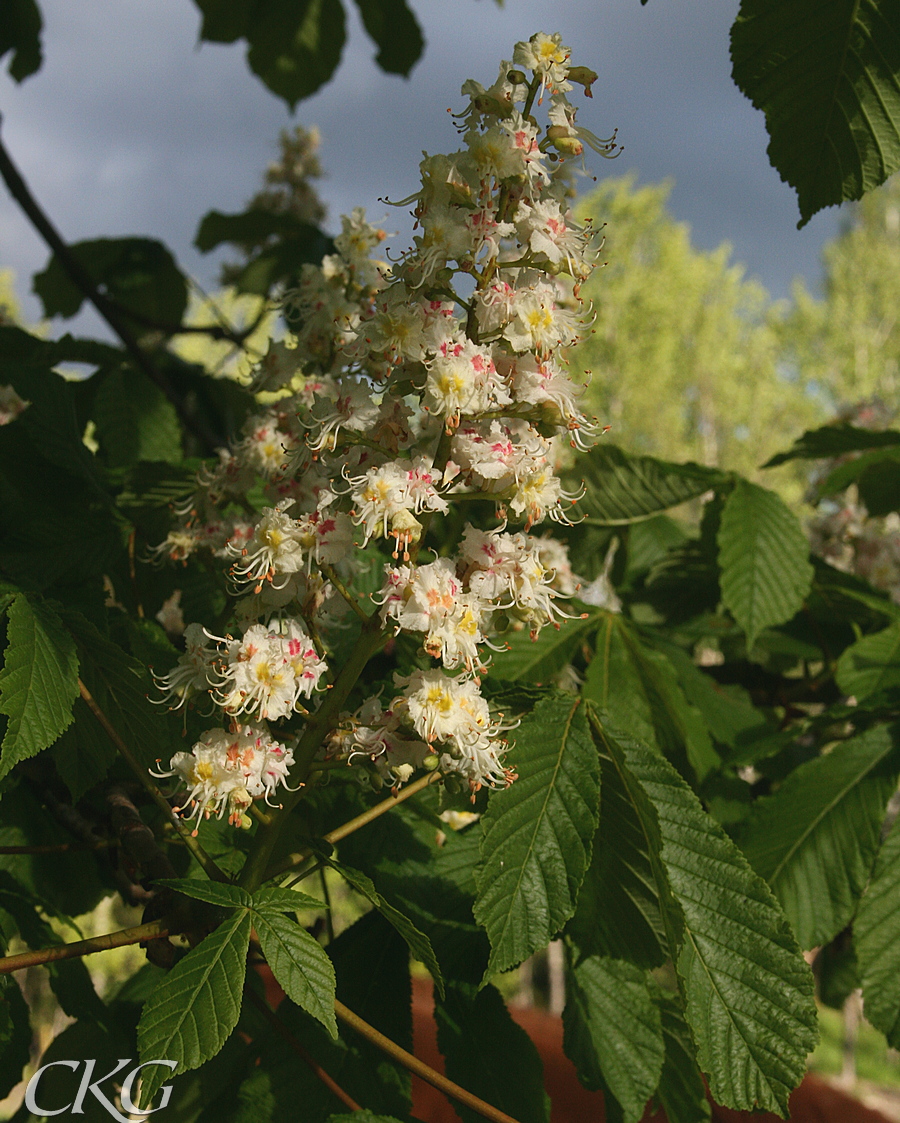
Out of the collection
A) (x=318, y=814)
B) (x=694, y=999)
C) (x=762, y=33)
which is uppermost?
(x=762, y=33)

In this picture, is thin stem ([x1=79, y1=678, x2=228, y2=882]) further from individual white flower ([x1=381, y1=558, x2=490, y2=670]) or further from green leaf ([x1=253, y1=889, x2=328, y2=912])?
individual white flower ([x1=381, y1=558, x2=490, y2=670])

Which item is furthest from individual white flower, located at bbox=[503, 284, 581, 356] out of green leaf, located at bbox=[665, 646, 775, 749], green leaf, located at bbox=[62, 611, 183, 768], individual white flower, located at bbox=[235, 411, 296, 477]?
green leaf, located at bbox=[665, 646, 775, 749]

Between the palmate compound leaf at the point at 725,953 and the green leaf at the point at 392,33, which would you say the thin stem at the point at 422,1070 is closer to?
the palmate compound leaf at the point at 725,953

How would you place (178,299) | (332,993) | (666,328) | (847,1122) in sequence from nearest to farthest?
(332,993)
(178,299)
(847,1122)
(666,328)

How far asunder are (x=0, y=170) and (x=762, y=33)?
7.14 ft

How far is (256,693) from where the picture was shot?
85 cm

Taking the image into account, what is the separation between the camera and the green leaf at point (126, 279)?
9.52ft

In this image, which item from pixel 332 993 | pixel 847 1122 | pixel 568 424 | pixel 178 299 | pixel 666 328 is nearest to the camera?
pixel 332 993

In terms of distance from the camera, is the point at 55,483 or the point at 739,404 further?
the point at 739,404

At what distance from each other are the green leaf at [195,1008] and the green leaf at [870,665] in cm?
106

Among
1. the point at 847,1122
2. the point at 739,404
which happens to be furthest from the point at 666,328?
the point at 847,1122

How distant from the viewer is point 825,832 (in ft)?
4.05

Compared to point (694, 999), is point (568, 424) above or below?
above

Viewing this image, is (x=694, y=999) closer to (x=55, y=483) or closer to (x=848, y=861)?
(x=848, y=861)
